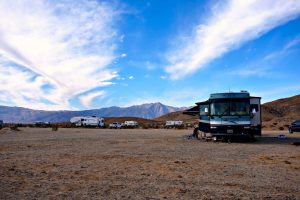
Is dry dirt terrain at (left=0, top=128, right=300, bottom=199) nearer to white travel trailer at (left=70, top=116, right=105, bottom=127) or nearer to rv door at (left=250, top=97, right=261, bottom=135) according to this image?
rv door at (left=250, top=97, right=261, bottom=135)

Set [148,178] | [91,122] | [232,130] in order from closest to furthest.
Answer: [148,178] < [232,130] < [91,122]

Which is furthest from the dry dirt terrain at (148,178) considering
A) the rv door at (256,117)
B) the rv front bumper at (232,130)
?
the rv door at (256,117)

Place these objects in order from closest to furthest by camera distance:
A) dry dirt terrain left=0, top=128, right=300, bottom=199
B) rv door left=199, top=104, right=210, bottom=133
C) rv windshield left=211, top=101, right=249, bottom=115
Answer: dry dirt terrain left=0, top=128, right=300, bottom=199
rv windshield left=211, top=101, right=249, bottom=115
rv door left=199, top=104, right=210, bottom=133

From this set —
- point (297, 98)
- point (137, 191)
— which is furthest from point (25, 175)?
point (297, 98)

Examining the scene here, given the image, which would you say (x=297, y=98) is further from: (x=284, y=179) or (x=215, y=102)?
(x=284, y=179)

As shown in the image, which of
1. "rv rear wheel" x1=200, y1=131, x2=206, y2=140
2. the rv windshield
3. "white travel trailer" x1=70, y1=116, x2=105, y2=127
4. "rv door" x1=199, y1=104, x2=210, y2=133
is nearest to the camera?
the rv windshield

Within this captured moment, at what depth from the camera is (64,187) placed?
8469 mm

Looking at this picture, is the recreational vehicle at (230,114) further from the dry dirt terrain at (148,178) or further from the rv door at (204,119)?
the dry dirt terrain at (148,178)

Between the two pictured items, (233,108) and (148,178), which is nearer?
(148,178)

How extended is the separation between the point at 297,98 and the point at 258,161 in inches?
5436

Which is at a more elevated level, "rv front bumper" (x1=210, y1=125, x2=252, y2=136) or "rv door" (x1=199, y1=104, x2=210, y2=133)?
"rv door" (x1=199, y1=104, x2=210, y2=133)

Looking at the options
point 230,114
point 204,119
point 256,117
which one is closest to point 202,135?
point 204,119

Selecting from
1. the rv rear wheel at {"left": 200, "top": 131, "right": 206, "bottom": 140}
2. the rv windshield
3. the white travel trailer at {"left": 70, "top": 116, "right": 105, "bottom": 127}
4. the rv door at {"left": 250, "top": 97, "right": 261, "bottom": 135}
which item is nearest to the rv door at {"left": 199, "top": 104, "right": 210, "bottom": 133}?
the rv rear wheel at {"left": 200, "top": 131, "right": 206, "bottom": 140}

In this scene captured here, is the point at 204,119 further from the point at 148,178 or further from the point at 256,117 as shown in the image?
the point at 148,178
